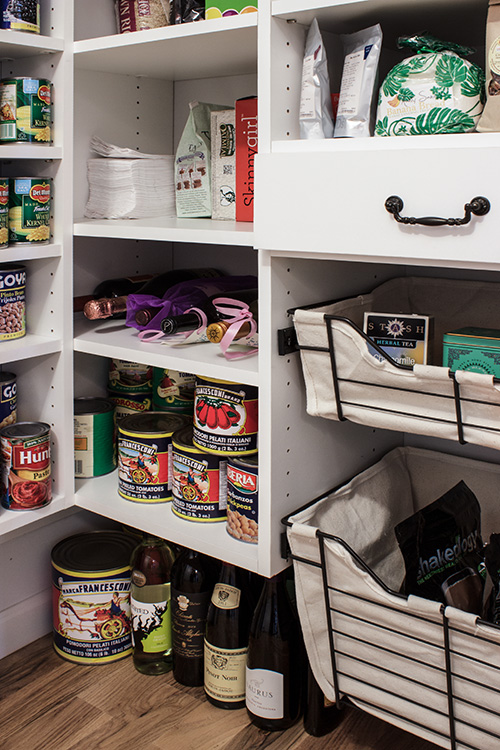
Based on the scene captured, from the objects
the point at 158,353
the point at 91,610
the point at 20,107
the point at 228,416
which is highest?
the point at 20,107

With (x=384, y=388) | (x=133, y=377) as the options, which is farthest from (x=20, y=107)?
(x=384, y=388)

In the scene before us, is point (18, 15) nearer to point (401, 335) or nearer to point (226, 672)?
point (401, 335)

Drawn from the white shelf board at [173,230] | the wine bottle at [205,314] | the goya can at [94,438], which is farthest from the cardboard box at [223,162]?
the goya can at [94,438]

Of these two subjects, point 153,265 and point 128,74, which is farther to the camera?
point 153,265

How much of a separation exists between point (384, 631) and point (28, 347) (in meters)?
0.82

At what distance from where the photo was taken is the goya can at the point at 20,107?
4.47ft

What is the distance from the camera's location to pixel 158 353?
1388 mm

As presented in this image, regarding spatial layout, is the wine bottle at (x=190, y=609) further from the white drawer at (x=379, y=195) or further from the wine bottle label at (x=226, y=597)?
the white drawer at (x=379, y=195)

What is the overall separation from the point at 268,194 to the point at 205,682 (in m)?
0.97

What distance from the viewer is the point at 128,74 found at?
1.65 metres

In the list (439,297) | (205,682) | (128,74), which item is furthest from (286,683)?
(128,74)

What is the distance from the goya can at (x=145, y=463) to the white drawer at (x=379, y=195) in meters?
0.54

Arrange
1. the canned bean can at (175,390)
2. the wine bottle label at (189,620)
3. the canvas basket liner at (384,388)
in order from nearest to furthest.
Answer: the canvas basket liner at (384,388) < the wine bottle label at (189,620) < the canned bean can at (175,390)

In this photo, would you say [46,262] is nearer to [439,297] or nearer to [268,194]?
[268,194]
